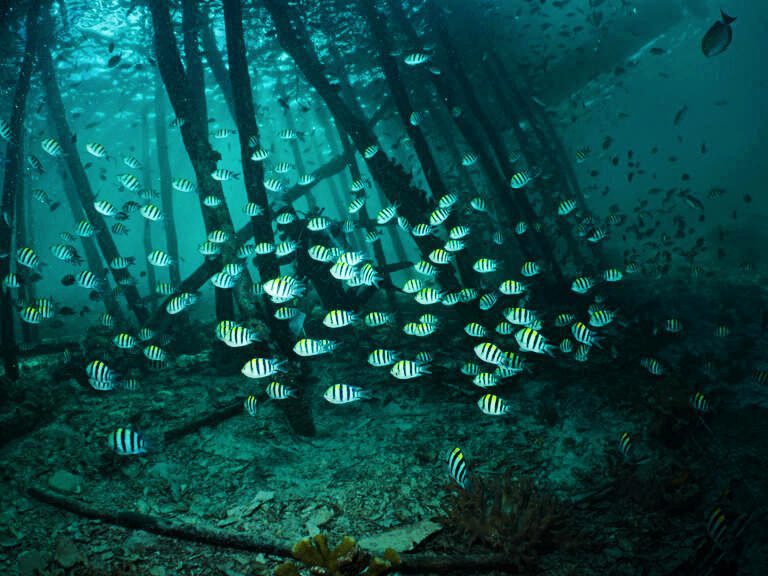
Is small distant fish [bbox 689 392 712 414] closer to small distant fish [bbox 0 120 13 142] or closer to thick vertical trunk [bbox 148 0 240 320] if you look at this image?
thick vertical trunk [bbox 148 0 240 320]

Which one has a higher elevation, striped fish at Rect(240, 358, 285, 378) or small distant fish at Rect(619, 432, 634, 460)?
striped fish at Rect(240, 358, 285, 378)

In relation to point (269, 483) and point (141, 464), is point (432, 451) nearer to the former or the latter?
point (269, 483)

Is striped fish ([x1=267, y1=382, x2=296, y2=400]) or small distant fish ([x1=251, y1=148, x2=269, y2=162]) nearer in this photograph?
striped fish ([x1=267, y1=382, x2=296, y2=400])

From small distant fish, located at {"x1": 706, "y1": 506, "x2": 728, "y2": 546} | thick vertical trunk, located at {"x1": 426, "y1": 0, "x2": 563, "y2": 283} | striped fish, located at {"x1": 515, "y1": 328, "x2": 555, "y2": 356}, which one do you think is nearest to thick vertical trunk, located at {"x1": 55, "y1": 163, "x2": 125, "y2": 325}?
striped fish, located at {"x1": 515, "y1": 328, "x2": 555, "y2": 356}

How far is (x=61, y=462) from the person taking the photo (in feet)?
16.5

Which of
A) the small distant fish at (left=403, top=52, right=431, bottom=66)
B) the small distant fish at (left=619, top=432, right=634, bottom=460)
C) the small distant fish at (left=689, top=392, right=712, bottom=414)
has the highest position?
the small distant fish at (left=403, top=52, right=431, bottom=66)

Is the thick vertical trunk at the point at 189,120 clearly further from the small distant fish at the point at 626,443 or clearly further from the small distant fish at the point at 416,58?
the small distant fish at the point at 626,443

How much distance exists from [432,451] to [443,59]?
19.0 meters

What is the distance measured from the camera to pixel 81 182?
10852mm

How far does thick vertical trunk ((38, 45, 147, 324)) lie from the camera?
9656 mm

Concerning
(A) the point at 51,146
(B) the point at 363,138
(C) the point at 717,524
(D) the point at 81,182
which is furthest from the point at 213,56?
(C) the point at 717,524

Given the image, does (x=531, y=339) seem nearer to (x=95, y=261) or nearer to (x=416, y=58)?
(x=416, y=58)

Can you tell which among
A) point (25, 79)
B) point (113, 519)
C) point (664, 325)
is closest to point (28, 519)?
point (113, 519)

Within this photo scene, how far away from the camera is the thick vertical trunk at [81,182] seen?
31.7 feet
